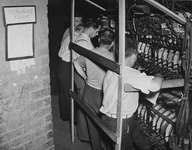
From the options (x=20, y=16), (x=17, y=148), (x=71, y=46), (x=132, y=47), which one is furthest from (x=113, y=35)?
(x=17, y=148)

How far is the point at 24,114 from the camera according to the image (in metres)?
2.76

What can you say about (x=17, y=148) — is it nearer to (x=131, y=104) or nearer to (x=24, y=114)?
(x=24, y=114)

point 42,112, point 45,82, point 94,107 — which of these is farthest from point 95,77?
point 42,112

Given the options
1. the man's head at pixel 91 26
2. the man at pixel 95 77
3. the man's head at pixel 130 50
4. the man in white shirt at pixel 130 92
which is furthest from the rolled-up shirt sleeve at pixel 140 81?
the man's head at pixel 91 26

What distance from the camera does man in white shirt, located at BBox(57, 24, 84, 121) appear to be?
4102mm

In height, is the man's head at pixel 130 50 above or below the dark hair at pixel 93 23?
below

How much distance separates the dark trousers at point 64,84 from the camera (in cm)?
417

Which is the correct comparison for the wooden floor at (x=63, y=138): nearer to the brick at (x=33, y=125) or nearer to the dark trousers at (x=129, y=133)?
the brick at (x=33, y=125)

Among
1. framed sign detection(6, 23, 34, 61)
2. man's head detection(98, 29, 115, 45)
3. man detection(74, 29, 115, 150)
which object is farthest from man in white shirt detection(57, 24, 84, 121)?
framed sign detection(6, 23, 34, 61)

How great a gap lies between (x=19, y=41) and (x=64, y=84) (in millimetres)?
1799

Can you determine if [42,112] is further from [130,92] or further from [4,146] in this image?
[130,92]

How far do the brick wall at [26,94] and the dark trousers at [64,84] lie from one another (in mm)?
1242

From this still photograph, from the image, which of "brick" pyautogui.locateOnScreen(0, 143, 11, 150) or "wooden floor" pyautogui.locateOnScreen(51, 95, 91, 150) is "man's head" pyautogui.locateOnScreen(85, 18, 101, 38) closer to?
"wooden floor" pyautogui.locateOnScreen(51, 95, 91, 150)

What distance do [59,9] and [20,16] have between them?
3.24 meters
